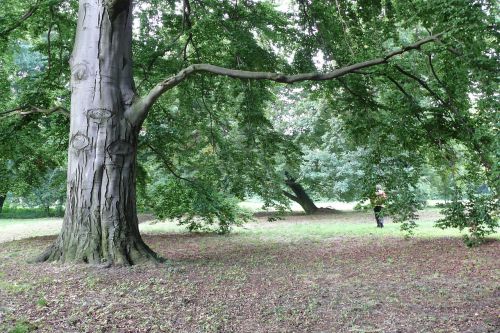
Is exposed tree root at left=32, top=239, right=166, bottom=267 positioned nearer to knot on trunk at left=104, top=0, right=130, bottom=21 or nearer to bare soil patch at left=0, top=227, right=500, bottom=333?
bare soil patch at left=0, top=227, right=500, bottom=333

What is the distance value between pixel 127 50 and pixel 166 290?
11.6ft

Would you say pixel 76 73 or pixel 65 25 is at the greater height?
pixel 65 25

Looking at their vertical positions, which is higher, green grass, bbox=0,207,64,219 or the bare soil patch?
green grass, bbox=0,207,64,219

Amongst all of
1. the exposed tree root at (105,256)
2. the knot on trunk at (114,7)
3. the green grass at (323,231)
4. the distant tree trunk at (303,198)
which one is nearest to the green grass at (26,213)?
the green grass at (323,231)

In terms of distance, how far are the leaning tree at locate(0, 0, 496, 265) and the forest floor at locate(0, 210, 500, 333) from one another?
40cm

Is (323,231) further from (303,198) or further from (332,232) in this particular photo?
(303,198)

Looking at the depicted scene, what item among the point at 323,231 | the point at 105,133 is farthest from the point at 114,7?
the point at 323,231

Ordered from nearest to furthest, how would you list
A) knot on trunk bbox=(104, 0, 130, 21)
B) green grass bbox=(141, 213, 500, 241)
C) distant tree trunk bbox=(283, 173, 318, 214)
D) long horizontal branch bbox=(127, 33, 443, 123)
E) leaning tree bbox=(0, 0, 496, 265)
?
long horizontal branch bbox=(127, 33, 443, 123), leaning tree bbox=(0, 0, 496, 265), knot on trunk bbox=(104, 0, 130, 21), green grass bbox=(141, 213, 500, 241), distant tree trunk bbox=(283, 173, 318, 214)

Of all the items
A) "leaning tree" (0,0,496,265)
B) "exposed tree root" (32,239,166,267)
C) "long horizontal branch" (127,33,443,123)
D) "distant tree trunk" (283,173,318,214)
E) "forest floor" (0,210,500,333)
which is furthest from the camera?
"distant tree trunk" (283,173,318,214)

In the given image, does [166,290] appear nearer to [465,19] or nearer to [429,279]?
[429,279]

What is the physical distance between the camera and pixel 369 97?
323 inches

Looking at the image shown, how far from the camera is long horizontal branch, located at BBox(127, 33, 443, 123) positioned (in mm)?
4895

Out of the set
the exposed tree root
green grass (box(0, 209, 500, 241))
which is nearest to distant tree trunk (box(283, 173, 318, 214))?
green grass (box(0, 209, 500, 241))

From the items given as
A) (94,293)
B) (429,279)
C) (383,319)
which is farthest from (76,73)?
(429,279)
